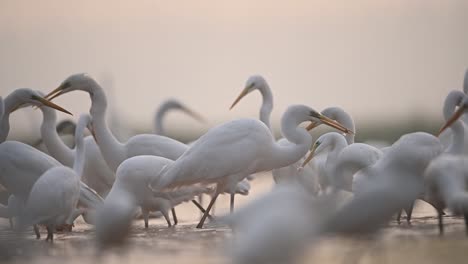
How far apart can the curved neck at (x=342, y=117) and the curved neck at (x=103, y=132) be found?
260cm

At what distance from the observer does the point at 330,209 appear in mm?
7051

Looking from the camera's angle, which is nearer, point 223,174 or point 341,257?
point 341,257

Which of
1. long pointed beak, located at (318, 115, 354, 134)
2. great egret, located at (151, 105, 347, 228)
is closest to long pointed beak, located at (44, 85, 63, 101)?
great egret, located at (151, 105, 347, 228)

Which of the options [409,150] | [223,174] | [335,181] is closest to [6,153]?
[223,174]

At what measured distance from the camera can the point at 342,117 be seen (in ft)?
43.2

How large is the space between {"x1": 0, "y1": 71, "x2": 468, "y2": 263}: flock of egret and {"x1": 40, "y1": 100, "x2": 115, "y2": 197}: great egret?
0.04 ft

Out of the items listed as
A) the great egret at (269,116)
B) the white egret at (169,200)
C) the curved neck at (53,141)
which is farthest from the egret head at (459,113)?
the curved neck at (53,141)

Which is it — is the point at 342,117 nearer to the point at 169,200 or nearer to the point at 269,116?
the point at 269,116

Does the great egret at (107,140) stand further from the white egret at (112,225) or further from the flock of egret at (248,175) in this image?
the white egret at (112,225)

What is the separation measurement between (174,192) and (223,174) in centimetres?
88

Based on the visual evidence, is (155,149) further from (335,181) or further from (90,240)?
(335,181)

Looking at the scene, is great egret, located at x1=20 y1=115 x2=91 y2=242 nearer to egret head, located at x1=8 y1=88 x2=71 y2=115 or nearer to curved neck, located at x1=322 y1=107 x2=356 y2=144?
egret head, located at x1=8 y1=88 x2=71 y2=115

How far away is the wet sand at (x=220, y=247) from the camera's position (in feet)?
26.9

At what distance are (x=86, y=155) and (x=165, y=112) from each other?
3.22 metres
